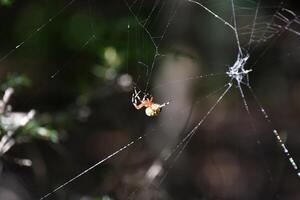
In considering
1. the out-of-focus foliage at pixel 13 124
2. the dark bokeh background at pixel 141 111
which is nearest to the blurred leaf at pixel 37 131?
the out-of-focus foliage at pixel 13 124

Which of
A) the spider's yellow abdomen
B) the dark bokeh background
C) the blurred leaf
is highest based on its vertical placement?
the blurred leaf

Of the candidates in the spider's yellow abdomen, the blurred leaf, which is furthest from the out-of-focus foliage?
the spider's yellow abdomen

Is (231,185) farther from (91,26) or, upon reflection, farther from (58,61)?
(91,26)

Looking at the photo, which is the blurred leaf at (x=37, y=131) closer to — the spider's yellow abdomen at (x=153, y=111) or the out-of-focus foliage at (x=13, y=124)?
the out-of-focus foliage at (x=13, y=124)

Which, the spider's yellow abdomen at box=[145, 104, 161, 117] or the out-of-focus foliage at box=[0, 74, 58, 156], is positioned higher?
the out-of-focus foliage at box=[0, 74, 58, 156]

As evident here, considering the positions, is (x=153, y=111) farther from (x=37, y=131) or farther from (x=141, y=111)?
(x=141, y=111)

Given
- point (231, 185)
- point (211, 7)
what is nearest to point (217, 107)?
point (231, 185)

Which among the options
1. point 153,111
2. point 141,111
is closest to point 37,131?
point 153,111

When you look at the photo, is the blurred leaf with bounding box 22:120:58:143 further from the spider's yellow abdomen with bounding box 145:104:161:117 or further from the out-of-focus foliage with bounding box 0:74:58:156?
the spider's yellow abdomen with bounding box 145:104:161:117
